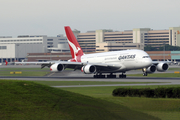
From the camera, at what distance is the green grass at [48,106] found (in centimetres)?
1814

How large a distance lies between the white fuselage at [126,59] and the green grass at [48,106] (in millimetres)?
42841

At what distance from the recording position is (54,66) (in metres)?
68.2

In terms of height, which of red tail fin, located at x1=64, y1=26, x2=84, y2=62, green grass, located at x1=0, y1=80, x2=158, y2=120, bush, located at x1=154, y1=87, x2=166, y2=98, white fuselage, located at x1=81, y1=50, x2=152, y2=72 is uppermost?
red tail fin, located at x1=64, y1=26, x2=84, y2=62

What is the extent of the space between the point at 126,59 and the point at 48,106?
4822cm

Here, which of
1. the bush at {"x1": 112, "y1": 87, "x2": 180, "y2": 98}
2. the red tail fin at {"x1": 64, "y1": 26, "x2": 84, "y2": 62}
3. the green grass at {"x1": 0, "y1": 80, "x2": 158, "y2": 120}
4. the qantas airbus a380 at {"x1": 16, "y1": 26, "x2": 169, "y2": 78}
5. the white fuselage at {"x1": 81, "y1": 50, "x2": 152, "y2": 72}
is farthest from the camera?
the red tail fin at {"x1": 64, "y1": 26, "x2": 84, "y2": 62}

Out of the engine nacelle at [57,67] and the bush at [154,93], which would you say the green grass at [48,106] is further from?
the engine nacelle at [57,67]

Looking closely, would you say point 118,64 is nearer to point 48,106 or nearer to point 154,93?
point 154,93

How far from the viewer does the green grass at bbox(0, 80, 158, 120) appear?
18141 mm

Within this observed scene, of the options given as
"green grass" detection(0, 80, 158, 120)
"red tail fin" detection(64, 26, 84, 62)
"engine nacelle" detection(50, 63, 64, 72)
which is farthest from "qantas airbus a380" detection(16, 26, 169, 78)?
"green grass" detection(0, 80, 158, 120)

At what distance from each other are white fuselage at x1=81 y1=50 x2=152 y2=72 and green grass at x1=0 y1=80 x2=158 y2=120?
141 ft

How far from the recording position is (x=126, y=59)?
217 ft

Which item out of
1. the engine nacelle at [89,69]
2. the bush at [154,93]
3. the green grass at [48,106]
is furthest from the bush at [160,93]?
the engine nacelle at [89,69]

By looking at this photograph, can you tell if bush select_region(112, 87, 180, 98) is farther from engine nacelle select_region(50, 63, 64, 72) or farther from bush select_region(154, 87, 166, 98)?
engine nacelle select_region(50, 63, 64, 72)

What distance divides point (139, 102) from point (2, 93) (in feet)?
39.3
